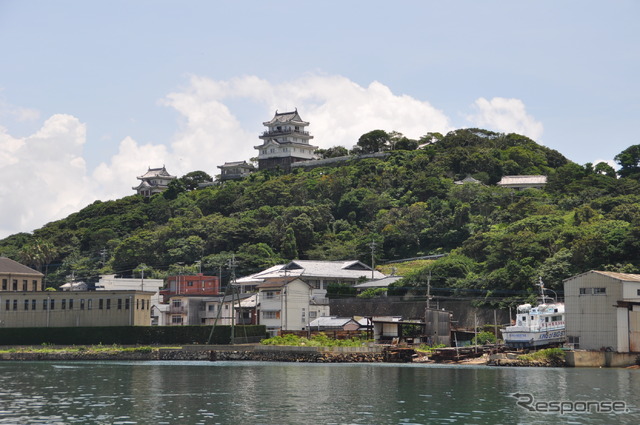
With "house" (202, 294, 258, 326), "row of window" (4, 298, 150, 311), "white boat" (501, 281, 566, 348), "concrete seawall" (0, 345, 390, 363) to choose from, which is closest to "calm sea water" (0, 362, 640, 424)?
"concrete seawall" (0, 345, 390, 363)

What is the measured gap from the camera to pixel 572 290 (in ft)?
204

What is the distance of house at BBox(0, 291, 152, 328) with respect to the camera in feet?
258

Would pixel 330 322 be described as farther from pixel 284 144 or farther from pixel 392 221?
pixel 284 144

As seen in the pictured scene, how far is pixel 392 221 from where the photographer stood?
11831 cm

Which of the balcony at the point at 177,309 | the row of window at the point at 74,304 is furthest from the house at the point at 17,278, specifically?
the balcony at the point at 177,309

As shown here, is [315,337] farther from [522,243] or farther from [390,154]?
[390,154]

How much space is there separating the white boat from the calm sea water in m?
6.50

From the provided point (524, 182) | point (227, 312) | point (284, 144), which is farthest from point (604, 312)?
point (284, 144)

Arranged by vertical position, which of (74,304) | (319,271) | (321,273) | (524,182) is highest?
(524,182)

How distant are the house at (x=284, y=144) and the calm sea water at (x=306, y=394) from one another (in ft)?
333

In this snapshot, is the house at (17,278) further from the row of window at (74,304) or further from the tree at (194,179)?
the tree at (194,179)

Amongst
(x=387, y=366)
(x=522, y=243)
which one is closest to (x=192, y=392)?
(x=387, y=366)

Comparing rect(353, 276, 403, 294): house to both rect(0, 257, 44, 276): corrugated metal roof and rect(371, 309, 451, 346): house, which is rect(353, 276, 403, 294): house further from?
rect(0, 257, 44, 276): corrugated metal roof

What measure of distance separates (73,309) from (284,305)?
19.3 metres
